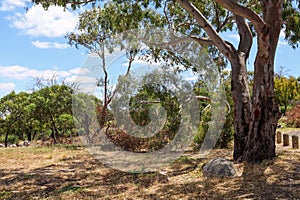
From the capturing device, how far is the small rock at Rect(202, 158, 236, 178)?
17.3 ft

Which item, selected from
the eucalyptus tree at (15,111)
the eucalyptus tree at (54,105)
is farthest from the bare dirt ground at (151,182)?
the eucalyptus tree at (15,111)

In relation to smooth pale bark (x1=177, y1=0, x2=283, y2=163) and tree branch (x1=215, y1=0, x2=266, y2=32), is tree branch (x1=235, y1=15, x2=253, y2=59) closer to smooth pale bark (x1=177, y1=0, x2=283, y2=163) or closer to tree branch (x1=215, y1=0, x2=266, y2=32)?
smooth pale bark (x1=177, y1=0, x2=283, y2=163)

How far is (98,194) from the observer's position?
460 centimetres

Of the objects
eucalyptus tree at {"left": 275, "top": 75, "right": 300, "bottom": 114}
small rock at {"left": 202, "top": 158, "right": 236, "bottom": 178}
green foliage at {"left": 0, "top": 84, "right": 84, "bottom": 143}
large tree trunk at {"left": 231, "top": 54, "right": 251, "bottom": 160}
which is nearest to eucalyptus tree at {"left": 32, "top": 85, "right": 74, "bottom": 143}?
green foliage at {"left": 0, "top": 84, "right": 84, "bottom": 143}

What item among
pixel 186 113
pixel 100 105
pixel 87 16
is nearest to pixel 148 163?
pixel 186 113

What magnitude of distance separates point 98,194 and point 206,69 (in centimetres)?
497

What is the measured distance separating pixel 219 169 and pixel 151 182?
1.18m

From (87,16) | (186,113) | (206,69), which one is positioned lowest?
(186,113)

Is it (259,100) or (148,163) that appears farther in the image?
(148,163)

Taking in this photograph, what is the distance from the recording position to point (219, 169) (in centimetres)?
533

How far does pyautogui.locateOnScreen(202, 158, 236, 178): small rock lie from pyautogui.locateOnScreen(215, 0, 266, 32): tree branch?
250 cm

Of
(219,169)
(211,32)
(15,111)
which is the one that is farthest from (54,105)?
(219,169)

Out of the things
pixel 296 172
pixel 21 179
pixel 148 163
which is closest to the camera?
pixel 296 172

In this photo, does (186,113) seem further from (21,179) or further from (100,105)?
(21,179)
